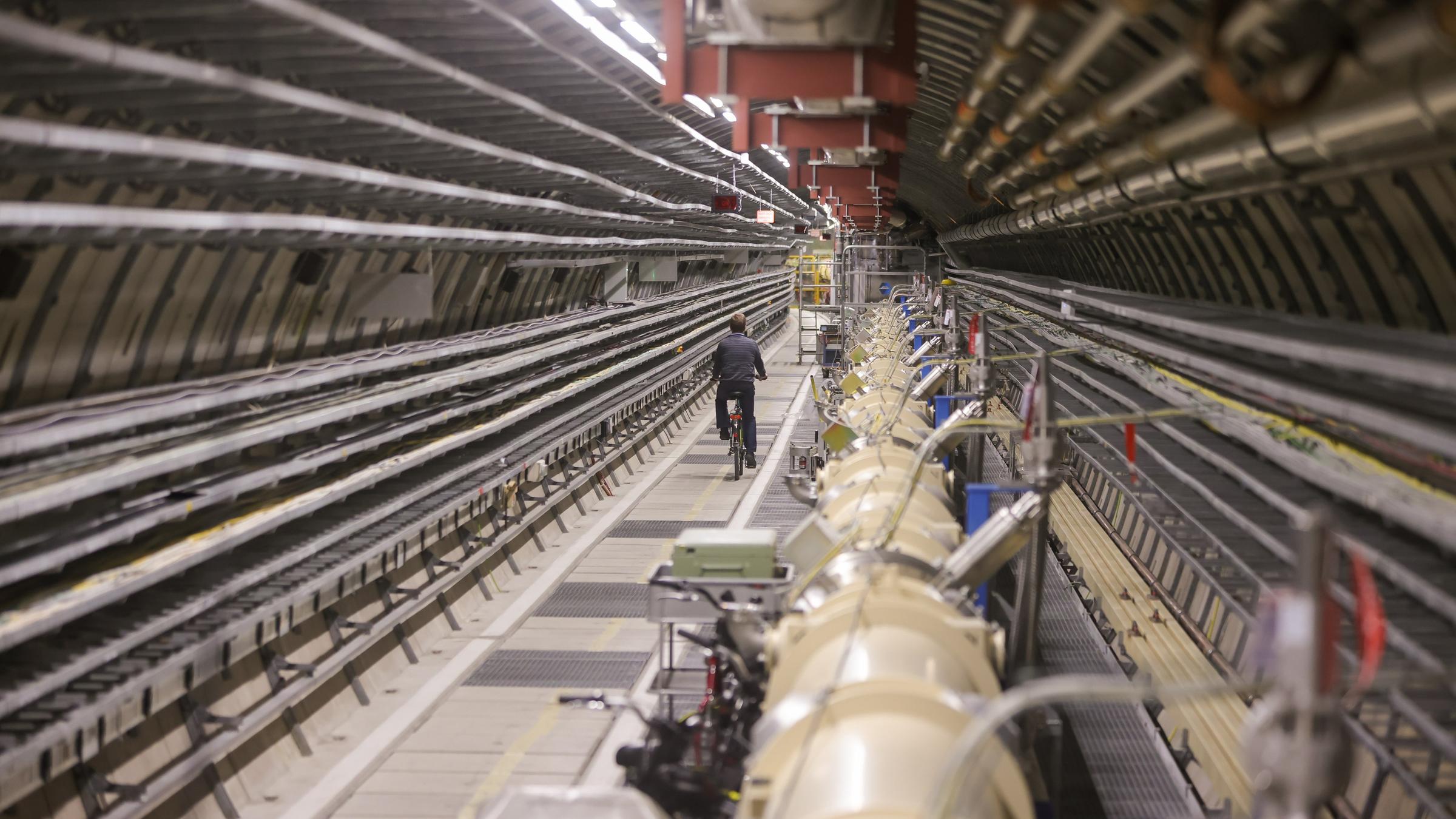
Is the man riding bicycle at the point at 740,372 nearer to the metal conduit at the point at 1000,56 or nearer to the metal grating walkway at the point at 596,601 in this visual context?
the metal grating walkway at the point at 596,601

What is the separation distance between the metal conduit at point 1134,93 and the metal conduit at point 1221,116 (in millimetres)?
136

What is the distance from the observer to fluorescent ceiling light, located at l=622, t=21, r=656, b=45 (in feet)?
24.3

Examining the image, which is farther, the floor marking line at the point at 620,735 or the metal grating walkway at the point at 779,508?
the metal grating walkway at the point at 779,508

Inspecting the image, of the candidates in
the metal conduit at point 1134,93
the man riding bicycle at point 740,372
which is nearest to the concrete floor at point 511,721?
the man riding bicycle at point 740,372

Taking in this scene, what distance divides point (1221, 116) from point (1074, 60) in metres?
0.48

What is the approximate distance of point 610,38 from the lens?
24.0 ft

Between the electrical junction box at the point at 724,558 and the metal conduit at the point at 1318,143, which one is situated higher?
the metal conduit at the point at 1318,143

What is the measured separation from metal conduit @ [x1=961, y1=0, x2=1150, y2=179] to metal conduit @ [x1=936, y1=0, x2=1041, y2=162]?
150mm

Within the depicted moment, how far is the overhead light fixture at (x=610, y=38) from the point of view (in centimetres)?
628

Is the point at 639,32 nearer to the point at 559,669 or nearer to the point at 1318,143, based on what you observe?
the point at 559,669

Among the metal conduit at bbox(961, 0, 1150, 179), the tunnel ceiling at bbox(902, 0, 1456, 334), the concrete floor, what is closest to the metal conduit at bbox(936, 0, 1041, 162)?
the tunnel ceiling at bbox(902, 0, 1456, 334)

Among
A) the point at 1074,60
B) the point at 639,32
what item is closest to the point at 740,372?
the point at 639,32

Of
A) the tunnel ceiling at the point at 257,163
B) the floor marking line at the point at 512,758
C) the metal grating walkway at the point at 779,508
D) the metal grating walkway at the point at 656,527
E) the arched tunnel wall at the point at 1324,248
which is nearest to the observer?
the tunnel ceiling at the point at 257,163

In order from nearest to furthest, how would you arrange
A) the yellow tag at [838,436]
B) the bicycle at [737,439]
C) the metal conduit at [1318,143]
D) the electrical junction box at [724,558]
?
the metal conduit at [1318,143], the electrical junction box at [724,558], the yellow tag at [838,436], the bicycle at [737,439]
